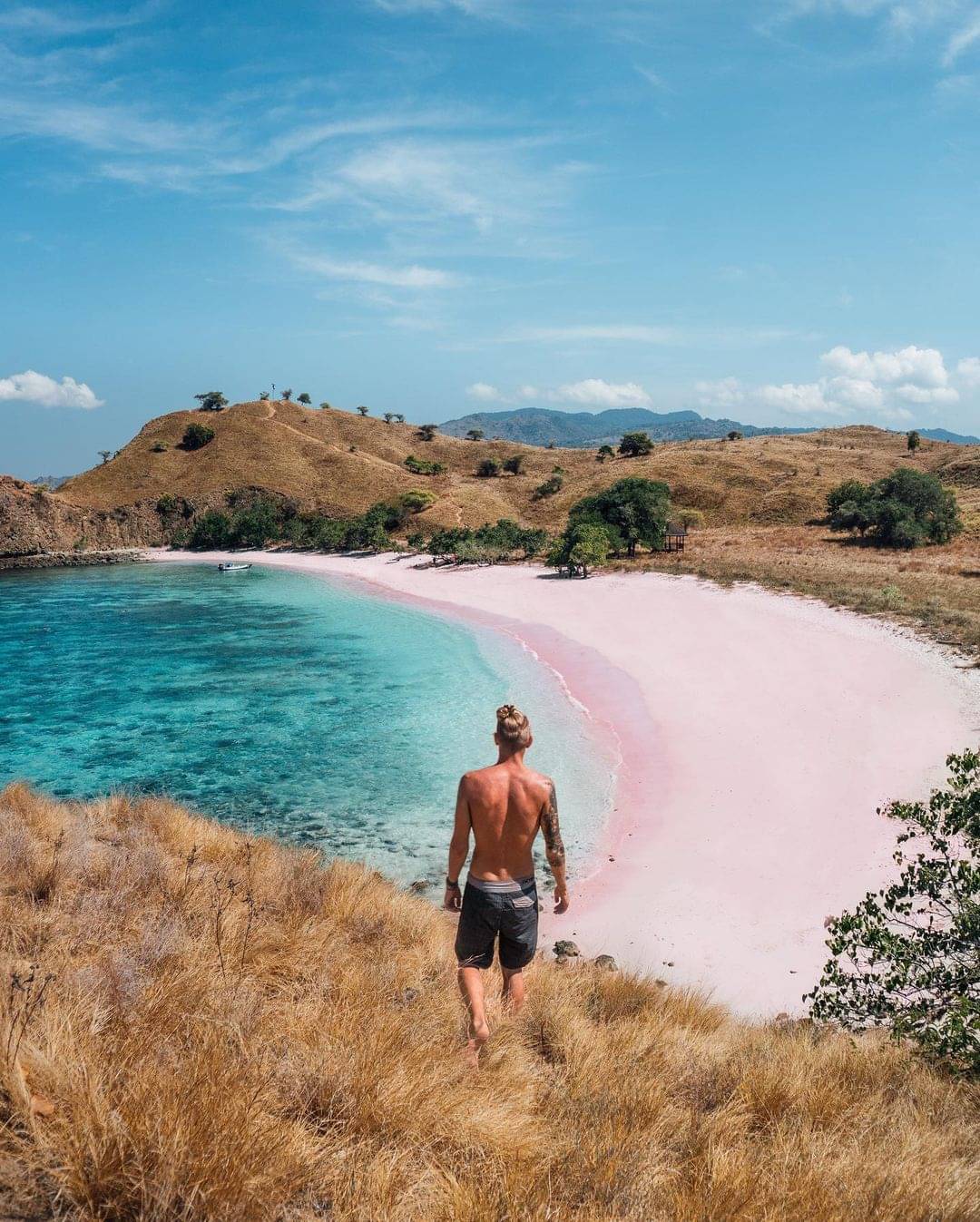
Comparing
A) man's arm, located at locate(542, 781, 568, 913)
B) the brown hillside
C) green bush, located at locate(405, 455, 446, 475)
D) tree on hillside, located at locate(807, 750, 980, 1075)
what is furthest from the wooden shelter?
man's arm, located at locate(542, 781, 568, 913)

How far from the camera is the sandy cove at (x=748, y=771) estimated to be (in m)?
9.67

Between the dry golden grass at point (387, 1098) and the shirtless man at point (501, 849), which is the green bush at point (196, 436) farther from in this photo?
the shirtless man at point (501, 849)

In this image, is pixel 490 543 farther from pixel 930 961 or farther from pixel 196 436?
pixel 196 436

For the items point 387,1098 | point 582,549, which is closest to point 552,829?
point 387,1098

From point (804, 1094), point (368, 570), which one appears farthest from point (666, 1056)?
point (368, 570)

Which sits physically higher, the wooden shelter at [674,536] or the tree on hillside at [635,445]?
→ the tree on hillside at [635,445]

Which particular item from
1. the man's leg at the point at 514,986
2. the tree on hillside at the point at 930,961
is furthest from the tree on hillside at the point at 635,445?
the man's leg at the point at 514,986

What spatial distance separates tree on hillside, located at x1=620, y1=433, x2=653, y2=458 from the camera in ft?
295

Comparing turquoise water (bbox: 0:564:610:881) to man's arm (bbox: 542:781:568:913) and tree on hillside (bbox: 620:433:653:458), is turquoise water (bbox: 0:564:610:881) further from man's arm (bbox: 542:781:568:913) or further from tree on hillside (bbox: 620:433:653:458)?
tree on hillside (bbox: 620:433:653:458)

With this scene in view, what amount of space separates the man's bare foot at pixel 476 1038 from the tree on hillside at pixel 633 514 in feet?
143

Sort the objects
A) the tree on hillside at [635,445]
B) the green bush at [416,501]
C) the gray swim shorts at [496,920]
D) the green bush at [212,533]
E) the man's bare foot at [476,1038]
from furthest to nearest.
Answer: the tree on hillside at [635,445]
the green bush at [212,533]
the green bush at [416,501]
the gray swim shorts at [496,920]
the man's bare foot at [476,1038]

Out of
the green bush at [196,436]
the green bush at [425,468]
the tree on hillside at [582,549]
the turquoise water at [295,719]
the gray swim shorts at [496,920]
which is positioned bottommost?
the turquoise water at [295,719]

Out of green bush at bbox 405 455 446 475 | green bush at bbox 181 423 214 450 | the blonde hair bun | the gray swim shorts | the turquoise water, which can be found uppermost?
green bush at bbox 181 423 214 450

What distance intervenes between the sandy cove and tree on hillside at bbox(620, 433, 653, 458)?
63316 millimetres
